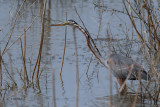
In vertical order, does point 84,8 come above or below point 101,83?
above

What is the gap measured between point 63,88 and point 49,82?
30cm

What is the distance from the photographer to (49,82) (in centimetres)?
588

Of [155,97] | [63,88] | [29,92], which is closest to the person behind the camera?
[155,97]

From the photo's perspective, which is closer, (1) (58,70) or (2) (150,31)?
(2) (150,31)

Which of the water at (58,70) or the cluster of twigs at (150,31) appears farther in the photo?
the water at (58,70)

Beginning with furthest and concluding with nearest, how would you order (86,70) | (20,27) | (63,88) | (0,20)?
(0,20)
(20,27)
(86,70)
(63,88)

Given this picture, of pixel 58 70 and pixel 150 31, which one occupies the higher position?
pixel 150 31

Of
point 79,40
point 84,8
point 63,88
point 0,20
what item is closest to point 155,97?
point 63,88

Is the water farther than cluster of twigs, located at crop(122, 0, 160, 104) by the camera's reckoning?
Yes

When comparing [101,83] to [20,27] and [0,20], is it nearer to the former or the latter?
[20,27]

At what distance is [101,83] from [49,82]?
2.72ft

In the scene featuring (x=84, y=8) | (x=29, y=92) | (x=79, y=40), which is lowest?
(x=29, y=92)

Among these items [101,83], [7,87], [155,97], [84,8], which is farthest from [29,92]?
[84,8]

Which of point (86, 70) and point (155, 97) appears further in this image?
point (86, 70)
